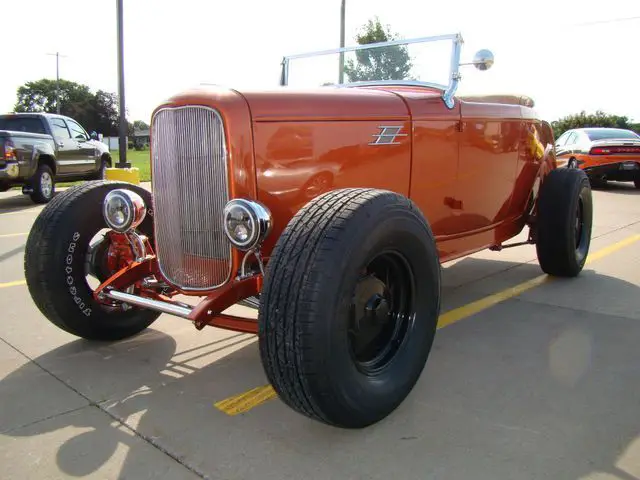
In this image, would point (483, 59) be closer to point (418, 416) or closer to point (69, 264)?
point (418, 416)

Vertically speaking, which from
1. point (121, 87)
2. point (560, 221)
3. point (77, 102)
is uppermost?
point (77, 102)

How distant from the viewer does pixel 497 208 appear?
4.61 meters

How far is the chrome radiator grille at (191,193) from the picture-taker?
2783 mm

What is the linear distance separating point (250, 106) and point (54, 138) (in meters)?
10.6

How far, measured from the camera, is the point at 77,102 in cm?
7850

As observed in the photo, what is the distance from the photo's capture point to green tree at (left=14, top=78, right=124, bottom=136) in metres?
72.9

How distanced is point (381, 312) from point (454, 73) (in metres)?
2.13

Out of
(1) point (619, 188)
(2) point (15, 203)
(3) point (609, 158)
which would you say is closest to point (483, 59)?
(2) point (15, 203)

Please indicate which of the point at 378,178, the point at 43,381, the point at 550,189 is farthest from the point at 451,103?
the point at 43,381

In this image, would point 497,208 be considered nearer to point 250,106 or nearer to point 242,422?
point 250,106

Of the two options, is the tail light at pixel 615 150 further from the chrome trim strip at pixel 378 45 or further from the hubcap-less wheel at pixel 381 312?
the hubcap-less wheel at pixel 381 312

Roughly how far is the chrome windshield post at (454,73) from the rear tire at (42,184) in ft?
30.4

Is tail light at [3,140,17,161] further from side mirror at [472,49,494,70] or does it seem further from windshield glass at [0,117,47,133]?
side mirror at [472,49,494,70]

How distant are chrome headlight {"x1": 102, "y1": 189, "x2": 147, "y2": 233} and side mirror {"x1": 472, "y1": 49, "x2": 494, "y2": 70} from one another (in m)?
2.42
